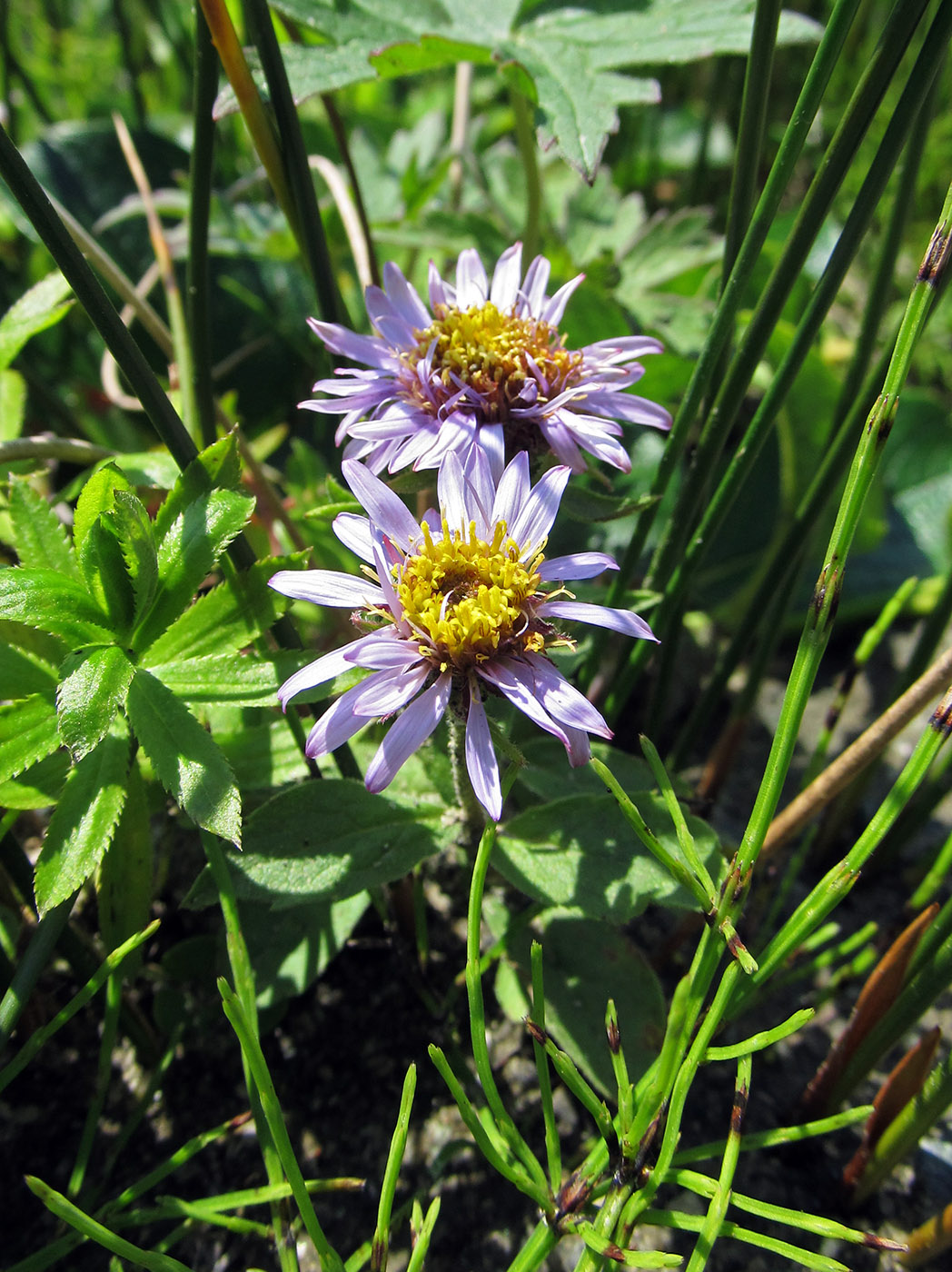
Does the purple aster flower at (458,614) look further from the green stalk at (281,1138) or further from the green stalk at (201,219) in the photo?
the green stalk at (201,219)

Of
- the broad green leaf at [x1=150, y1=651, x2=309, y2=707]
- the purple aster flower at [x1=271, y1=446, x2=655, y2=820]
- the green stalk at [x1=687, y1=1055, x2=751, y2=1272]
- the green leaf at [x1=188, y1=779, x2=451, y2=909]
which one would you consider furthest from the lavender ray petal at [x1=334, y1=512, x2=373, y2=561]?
the green stalk at [x1=687, y1=1055, x2=751, y2=1272]

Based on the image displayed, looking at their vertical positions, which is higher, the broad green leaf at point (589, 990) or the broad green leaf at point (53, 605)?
the broad green leaf at point (53, 605)

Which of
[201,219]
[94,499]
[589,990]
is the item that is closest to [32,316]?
[201,219]

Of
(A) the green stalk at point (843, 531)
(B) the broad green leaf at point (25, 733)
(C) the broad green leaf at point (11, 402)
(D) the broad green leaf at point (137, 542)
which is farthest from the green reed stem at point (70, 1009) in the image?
(C) the broad green leaf at point (11, 402)

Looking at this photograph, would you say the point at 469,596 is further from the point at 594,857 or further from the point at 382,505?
the point at 594,857

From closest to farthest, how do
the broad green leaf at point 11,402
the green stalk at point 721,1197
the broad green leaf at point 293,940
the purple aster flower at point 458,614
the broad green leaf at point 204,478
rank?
the green stalk at point 721,1197 → the purple aster flower at point 458,614 → the broad green leaf at point 204,478 → the broad green leaf at point 293,940 → the broad green leaf at point 11,402

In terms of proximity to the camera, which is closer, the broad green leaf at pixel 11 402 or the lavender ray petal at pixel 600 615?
the lavender ray petal at pixel 600 615

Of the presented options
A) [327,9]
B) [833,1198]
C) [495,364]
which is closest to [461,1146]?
[833,1198]

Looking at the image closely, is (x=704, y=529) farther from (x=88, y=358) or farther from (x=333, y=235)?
(x=88, y=358)
